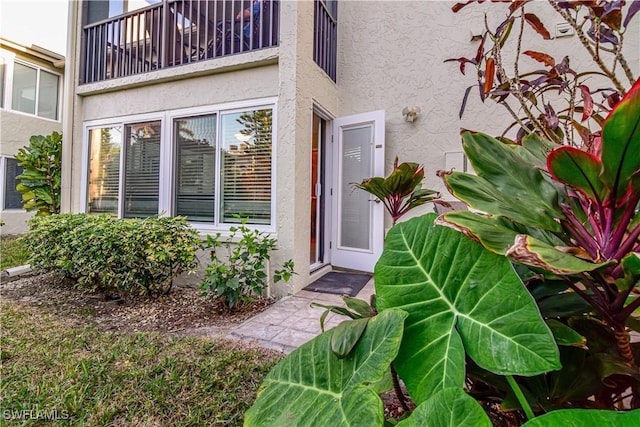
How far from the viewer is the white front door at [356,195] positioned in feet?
15.0

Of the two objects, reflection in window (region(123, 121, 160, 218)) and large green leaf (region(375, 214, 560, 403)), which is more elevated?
reflection in window (region(123, 121, 160, 218))

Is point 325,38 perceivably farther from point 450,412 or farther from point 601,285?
point 450,412

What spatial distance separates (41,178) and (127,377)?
18.7ft

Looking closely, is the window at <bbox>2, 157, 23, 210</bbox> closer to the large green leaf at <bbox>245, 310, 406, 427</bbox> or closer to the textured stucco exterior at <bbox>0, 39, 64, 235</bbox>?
the textured stucco exterior at <bbox>0, 39, 64, 235</bbox>

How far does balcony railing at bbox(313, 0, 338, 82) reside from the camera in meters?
4.52

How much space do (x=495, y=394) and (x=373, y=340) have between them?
502mm

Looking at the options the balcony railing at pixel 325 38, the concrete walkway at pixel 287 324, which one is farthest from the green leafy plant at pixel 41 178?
the balcony railing at pixel 325 38

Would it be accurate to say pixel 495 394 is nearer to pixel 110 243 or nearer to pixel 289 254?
pixel 289 254

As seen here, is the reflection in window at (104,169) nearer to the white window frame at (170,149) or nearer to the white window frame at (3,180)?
the white window frame at (170,149)

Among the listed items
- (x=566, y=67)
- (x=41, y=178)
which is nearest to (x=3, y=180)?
(x=41, y=178)

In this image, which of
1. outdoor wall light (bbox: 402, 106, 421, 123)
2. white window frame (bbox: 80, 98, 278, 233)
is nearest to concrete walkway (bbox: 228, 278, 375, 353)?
white window frame (bbox: 80, 98, 278, 233)

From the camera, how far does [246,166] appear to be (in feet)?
13.9

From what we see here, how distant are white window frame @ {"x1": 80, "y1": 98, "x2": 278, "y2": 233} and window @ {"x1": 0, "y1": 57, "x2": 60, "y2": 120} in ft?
18.9

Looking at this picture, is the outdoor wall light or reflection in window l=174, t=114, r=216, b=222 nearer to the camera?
reflection in window l=174, t=114, r=216, b=222
